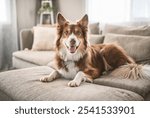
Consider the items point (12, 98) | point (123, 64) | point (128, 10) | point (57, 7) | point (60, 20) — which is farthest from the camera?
point (57, 7)

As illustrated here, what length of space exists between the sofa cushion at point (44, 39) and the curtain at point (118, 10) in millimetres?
750

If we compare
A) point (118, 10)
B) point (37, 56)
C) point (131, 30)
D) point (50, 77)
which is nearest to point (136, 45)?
point (131, 30)

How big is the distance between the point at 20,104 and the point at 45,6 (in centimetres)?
267

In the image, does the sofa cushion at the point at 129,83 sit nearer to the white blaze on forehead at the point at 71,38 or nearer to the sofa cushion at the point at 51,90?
the sofa cushion at the point at 51,90

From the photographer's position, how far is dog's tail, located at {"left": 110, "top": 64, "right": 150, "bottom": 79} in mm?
1801

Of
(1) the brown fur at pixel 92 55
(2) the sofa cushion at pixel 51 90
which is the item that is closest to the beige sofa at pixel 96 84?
(2) the sofa cushion at pixel 51 90

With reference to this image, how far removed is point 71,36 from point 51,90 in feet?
1.31

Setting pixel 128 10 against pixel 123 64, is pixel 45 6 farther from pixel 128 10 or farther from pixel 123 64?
pixel 123 64

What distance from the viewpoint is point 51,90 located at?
1567 mm

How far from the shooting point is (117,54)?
6.70 feet

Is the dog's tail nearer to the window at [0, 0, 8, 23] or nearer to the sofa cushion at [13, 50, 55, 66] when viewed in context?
the sofa cushion at [13, 50, 55, 66]

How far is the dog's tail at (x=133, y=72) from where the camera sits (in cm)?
180

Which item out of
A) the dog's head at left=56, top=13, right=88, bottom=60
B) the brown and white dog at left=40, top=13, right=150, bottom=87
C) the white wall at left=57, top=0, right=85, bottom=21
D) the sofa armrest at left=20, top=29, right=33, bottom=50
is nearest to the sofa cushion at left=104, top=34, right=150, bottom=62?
the brown and white dog at left=40, top=13, right=150, bottom=87

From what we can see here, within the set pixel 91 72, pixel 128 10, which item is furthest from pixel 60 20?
pixel 128 10
